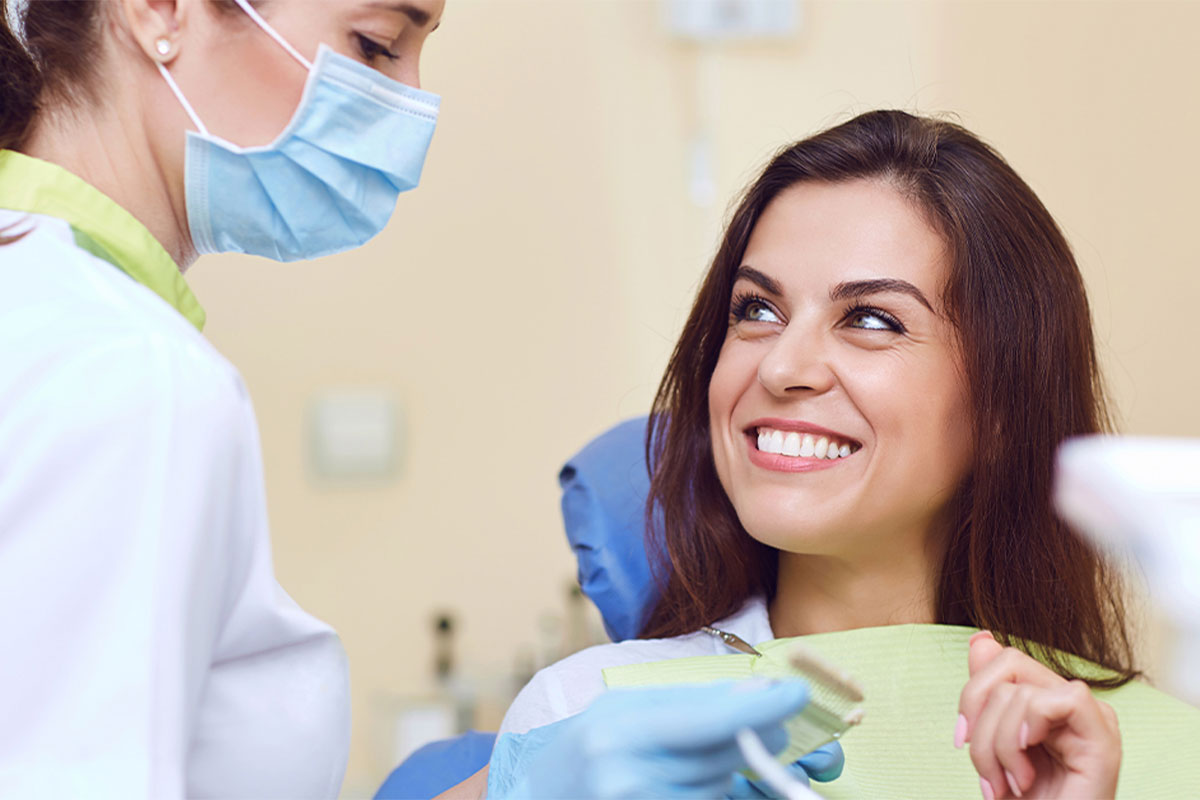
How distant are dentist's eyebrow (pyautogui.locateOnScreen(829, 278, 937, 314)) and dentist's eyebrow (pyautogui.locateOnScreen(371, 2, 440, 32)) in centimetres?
50

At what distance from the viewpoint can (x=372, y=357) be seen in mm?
2271

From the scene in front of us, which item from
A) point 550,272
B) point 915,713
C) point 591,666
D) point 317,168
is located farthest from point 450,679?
point 317,168

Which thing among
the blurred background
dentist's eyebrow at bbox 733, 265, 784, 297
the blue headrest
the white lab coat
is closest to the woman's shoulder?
the blue headrest

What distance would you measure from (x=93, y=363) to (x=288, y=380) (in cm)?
154

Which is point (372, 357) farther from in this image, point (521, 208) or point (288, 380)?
point (521, 208)

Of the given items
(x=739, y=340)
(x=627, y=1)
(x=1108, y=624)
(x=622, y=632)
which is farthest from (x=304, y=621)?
(x=627, y=1)

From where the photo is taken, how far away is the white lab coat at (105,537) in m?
0.69

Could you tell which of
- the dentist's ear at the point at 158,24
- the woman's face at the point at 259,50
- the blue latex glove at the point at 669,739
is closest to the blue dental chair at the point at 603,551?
the blue latex glove at the point at 669,739

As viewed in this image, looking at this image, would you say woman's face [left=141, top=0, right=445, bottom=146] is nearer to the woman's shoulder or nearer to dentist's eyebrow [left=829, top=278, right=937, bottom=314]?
dentist's eyebrow [left=829, top=278, right=937, bottom=314]

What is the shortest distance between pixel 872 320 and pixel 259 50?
672 millimetres

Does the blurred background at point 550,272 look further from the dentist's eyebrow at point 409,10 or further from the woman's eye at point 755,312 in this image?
the dentist's eyebrow at point 409,10

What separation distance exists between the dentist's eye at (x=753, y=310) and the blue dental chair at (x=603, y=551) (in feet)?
1.16

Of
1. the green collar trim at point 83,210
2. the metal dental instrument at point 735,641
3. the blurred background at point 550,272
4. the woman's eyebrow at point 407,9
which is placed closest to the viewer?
the green collar trim at point 83,210

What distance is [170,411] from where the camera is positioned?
706mm
